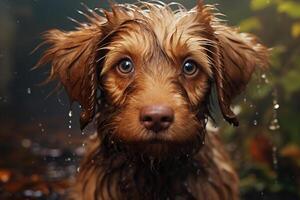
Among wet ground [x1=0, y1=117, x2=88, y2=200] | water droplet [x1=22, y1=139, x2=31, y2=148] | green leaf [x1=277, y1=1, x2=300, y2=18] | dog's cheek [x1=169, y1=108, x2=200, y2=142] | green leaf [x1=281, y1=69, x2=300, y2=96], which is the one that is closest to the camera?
dog's cheek [x1=169, y1=108, x2=200, y2=142]

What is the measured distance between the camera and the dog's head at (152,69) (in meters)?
4.13

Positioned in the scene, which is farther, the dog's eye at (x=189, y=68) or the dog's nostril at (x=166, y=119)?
the dog's eye at (x=189, y=68)

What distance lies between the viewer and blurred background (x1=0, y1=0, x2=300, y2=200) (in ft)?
22.3

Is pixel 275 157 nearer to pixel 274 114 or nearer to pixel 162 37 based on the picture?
pixel 274 114

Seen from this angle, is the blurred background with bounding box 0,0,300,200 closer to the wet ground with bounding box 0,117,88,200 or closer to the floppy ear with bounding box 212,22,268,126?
the wet ground with bounding box 0,117,88,200

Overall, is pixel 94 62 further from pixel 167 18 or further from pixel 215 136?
pixel 215 136

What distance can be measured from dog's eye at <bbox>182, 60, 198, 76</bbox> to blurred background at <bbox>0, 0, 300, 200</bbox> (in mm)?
2315

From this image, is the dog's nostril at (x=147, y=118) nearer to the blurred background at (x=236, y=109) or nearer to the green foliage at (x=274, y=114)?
the blurred background at (x=236, y=109)

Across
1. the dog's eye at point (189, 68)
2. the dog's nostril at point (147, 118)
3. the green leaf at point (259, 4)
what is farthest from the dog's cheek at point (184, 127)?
the green leaf at point (259, 4)

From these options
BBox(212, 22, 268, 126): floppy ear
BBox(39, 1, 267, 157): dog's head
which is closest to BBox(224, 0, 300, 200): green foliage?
BBox(212, 22, 268, 126): floppy ear

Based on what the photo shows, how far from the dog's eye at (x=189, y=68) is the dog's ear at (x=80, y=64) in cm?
56

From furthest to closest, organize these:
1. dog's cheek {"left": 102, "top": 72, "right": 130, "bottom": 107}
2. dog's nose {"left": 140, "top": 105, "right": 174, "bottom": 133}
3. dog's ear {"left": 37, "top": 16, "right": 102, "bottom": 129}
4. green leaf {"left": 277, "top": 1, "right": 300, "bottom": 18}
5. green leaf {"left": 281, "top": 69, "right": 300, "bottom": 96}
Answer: green leaf {"left": 281, "top": 69, "right": 300, "bottom": 96}, green leaf {"left": 277, "top": 1, "right": 300, "bottom": 18}, dog's ear {"left": 37, "top": 16, "right": 102, "bottom": 129}, dog's cheek {"left": 102, "top": 72, "right": 130, "bottom": 107}, dog's nose {"left": 140, "top": 105, "right": 174, "bottom": 133}

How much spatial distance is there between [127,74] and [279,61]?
119 inches

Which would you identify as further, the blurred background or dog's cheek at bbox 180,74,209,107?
the blurred background
